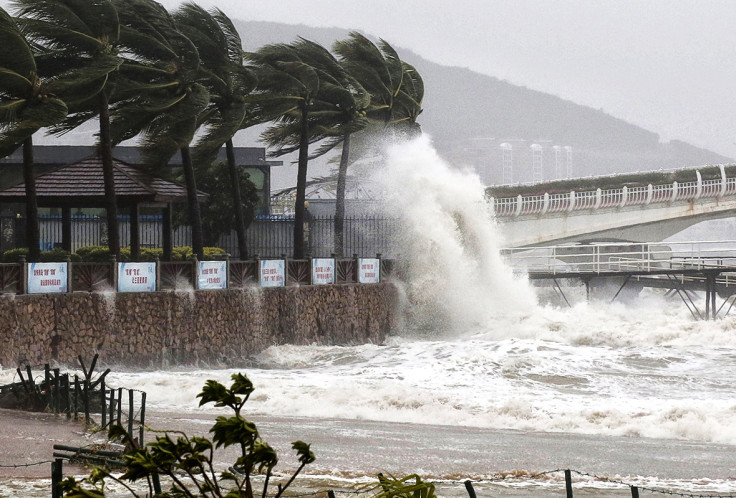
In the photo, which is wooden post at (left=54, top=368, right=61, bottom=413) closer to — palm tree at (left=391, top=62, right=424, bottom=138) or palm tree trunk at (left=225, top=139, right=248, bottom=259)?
palm tree trunk at (left=225, top=139, right=248, bottom=259)

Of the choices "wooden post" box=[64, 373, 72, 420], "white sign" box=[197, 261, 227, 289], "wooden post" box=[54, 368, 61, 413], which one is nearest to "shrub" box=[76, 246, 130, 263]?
"white sign" box=[197, 261, 227, 289]

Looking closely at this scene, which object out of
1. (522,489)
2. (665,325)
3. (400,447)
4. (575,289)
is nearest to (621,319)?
(665,325)

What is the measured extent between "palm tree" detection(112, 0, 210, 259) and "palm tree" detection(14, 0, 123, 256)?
5.50ft

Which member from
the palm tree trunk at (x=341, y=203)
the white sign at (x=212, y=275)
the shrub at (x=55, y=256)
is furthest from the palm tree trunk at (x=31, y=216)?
the palm tree trunk at (x=341, y=203)

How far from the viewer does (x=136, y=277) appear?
25.4m

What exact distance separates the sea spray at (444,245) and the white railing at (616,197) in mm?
21316

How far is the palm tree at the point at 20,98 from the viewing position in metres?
24.3

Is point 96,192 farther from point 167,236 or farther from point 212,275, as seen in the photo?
point 212,275

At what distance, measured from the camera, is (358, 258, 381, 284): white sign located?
114ft

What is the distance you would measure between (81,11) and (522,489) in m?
18.9

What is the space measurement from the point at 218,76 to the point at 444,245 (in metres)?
11.0

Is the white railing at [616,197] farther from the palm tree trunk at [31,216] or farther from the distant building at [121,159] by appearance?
the palm tree trunk at [31,216]

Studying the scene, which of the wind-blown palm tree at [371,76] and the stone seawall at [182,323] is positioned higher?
the wind-blown palm tree at [371,76]

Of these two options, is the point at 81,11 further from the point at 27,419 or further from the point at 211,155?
the point at 27,419
